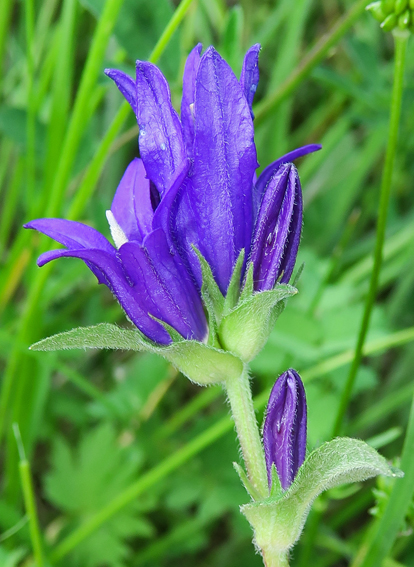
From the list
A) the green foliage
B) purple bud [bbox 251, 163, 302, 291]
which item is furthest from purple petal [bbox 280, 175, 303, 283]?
the green foliage

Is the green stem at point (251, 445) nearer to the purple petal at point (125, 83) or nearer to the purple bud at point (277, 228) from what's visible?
the purple bud at point (277, 228)

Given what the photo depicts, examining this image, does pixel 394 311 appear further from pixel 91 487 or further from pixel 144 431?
pixel 91 487

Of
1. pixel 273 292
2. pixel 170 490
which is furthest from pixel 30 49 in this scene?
pixel 170 490

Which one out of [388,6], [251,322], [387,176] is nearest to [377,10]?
[388,6]

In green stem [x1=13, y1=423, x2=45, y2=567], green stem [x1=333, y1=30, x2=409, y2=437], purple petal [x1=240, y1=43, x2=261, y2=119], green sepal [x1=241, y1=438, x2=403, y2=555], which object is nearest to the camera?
green sepal [x1=241, y1=438, x2=403, y2=555]

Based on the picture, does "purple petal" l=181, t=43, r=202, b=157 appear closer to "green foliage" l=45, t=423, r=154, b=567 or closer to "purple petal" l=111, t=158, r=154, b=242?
"purple petal" l=111, t=158, r=154, b=242

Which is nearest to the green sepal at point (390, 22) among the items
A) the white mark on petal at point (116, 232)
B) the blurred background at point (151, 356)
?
the blurred background at point (151, 356)

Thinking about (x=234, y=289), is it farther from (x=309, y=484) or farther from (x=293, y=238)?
(x=309, y=484)
